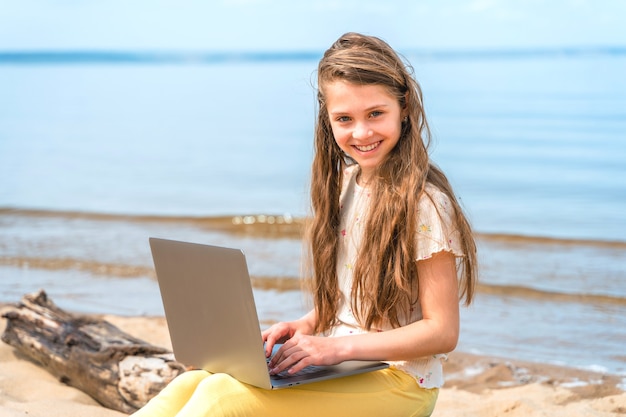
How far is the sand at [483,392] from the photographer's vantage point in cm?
412

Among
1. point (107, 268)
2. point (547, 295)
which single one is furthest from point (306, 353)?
point (107, 268)

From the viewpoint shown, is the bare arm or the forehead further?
the forehead

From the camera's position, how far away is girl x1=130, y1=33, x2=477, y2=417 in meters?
2.62

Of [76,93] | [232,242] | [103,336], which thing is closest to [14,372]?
[103,336]

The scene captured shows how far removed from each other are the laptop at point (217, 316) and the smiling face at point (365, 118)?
66 centimetres

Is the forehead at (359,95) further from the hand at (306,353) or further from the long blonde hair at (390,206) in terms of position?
the hand at (306,353)

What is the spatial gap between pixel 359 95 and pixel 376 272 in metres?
0.57

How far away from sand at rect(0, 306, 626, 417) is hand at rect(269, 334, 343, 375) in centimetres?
169

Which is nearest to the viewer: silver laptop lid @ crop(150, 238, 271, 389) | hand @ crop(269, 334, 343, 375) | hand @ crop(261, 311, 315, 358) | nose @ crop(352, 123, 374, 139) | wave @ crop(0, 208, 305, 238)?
silver laptop lid @ crop(150, 238, 271, 389)

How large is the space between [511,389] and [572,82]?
3428cm

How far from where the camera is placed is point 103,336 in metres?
4.53

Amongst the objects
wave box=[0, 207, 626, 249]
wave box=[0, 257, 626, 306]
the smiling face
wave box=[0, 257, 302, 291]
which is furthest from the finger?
wave box=[0, 207, 626, 249]

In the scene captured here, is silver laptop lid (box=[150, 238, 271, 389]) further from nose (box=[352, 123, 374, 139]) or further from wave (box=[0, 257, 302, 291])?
wave (box=[0, 257, 302, 291])

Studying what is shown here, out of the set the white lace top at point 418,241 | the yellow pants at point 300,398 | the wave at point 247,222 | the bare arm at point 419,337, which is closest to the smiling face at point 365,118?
the white lace top at point 418,241
